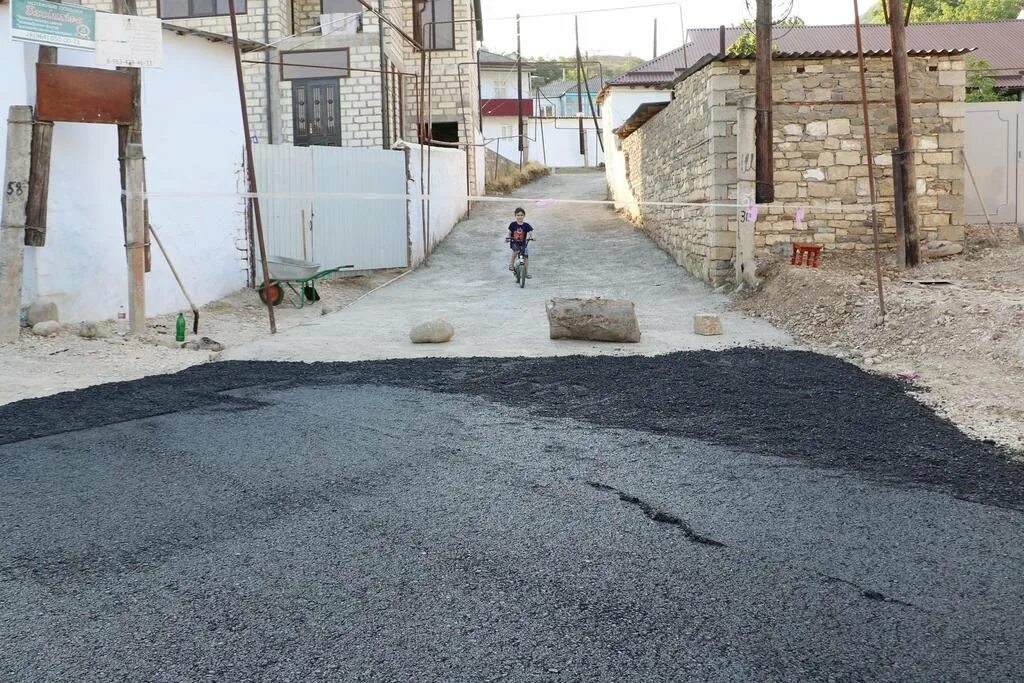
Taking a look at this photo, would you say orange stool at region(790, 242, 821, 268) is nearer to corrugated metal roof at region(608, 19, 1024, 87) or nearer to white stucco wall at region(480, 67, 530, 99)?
corrugated metal roof at region(608, 19, 1024, 87)

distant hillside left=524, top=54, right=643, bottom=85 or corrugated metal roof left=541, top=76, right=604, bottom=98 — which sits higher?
distant hillside left=524, top=54, right=643, bottom=85

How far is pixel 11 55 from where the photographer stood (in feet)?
30.2

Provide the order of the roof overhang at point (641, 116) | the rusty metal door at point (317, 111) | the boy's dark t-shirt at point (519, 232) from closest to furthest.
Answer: the boy's dark t-shirt at point (519, 232), the roof overhang at point (641, 116), the rusty metal door at point (317, 111)

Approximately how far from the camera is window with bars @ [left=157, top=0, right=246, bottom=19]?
2189cm

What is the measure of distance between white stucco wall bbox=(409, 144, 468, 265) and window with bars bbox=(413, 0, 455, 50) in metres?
3.60

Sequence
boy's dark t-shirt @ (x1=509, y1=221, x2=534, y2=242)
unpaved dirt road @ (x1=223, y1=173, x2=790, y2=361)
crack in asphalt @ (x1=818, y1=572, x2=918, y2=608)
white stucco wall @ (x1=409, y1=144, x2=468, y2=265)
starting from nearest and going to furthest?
1. crack in asphalt @ (x1=818, y1=572, x2=918, y2=608)
2. unpaved dirt road @ (x1=223, y1=173, x2=790, y2=361)
3. boy's dark t-shirt @ (x1=509, y1=221, x2=534, y2=242)
4. white stucco wall @ (x1=409, y1=144, x2=468, y2=265)

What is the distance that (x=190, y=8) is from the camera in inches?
870

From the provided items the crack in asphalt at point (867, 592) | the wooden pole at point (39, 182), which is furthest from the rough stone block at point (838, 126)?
the crack in asphalt at point (867, 592)

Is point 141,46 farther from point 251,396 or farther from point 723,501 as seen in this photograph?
point 723,501

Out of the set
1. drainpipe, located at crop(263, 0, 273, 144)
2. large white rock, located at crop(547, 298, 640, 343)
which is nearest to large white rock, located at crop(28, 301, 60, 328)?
large white rock, located at crop(547, 298, 640, 343)

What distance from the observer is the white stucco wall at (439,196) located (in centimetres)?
1670

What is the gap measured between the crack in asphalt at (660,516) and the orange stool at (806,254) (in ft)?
27.5

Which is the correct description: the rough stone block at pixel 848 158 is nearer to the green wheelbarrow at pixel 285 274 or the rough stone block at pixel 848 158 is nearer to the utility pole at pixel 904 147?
the utility pole at pixel 904 147

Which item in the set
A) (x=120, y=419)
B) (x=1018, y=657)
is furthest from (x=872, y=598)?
(x=120, y=419)
